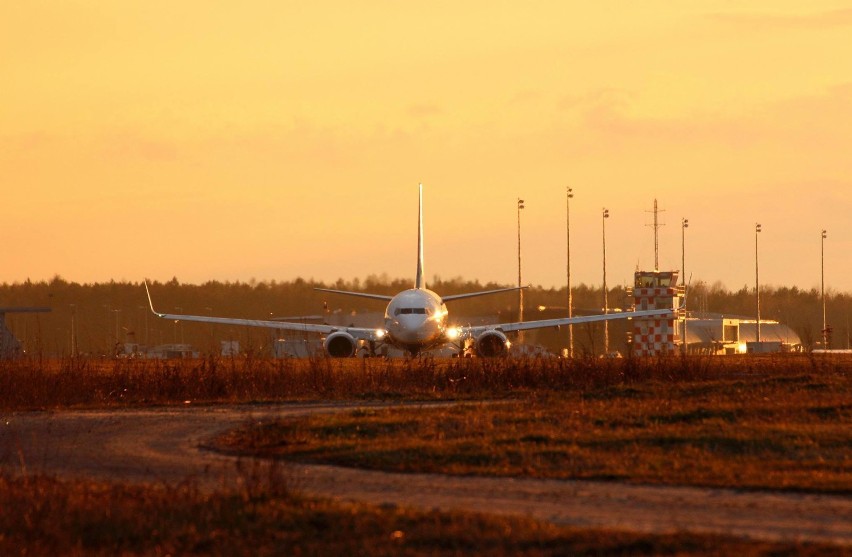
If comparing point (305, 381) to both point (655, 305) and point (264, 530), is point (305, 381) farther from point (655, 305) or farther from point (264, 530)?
point (655, 305)

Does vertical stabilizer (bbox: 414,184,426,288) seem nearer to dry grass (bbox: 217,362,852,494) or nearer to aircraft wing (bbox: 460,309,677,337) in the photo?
aircraft wing (bbox: 460,309,677,337)

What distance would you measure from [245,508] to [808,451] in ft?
26.5

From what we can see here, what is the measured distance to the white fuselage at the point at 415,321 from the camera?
57781mm

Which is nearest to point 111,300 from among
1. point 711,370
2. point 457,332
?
point 457,332

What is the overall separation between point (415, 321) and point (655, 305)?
37425 millimetres

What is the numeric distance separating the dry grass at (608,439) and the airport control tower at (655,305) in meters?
61.0

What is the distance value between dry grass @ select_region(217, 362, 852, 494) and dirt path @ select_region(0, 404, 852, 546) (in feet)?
2.29

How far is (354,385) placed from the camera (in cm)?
3350

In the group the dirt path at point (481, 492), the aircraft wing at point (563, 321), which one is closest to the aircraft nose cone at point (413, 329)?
the aircraft wing at point (563, 321)

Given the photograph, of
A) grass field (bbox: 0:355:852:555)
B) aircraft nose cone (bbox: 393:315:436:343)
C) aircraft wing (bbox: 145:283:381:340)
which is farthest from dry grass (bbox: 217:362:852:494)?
aircraft wing (bbox: 145:283:381:340)

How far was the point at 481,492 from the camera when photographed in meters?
14.9

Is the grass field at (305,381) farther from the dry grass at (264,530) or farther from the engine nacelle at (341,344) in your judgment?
the engine nacelle at (341,344)

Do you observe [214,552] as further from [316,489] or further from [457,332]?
[457,332]

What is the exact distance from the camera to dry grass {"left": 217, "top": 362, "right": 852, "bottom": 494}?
1631 cm
